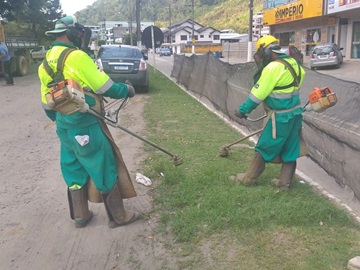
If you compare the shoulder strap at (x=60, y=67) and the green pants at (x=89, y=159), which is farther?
the green pants at (x=89, y=159)

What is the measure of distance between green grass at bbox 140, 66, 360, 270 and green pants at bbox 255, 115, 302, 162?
0.40m

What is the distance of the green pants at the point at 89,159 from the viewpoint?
11.4ft

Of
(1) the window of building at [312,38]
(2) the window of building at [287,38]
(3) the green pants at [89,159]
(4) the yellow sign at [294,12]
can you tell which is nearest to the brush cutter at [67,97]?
(3) the green pants at [89,159]

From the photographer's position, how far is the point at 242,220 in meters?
3.71

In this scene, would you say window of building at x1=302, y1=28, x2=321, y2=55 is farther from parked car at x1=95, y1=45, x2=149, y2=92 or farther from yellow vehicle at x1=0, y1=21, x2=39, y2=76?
parked car at x1=95, y1=45, x2=149, y2=92

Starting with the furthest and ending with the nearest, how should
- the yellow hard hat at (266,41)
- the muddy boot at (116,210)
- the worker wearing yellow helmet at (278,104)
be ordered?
1. the yellow hard hat at (266,41)
2. the worker wearing yellow helmet at (278,104)
3. the muddy boot at (116,210)

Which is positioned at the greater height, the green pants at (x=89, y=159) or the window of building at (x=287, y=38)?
the window of building at (x=287, y=38)

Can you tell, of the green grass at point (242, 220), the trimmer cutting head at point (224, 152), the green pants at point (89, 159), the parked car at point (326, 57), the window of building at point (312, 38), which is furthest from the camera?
the window of building at point (312, 38)

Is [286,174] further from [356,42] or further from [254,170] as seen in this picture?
[356,42]

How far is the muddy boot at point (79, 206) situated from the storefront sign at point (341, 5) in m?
24.7

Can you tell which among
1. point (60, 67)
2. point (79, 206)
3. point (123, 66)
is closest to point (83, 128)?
point (60, 67)

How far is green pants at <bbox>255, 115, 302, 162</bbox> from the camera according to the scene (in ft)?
13.7

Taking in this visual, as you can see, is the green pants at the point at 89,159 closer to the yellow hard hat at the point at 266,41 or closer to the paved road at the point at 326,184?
the yellow hard hat at the point at 266,41

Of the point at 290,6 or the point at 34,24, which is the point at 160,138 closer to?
the point at 290,6
